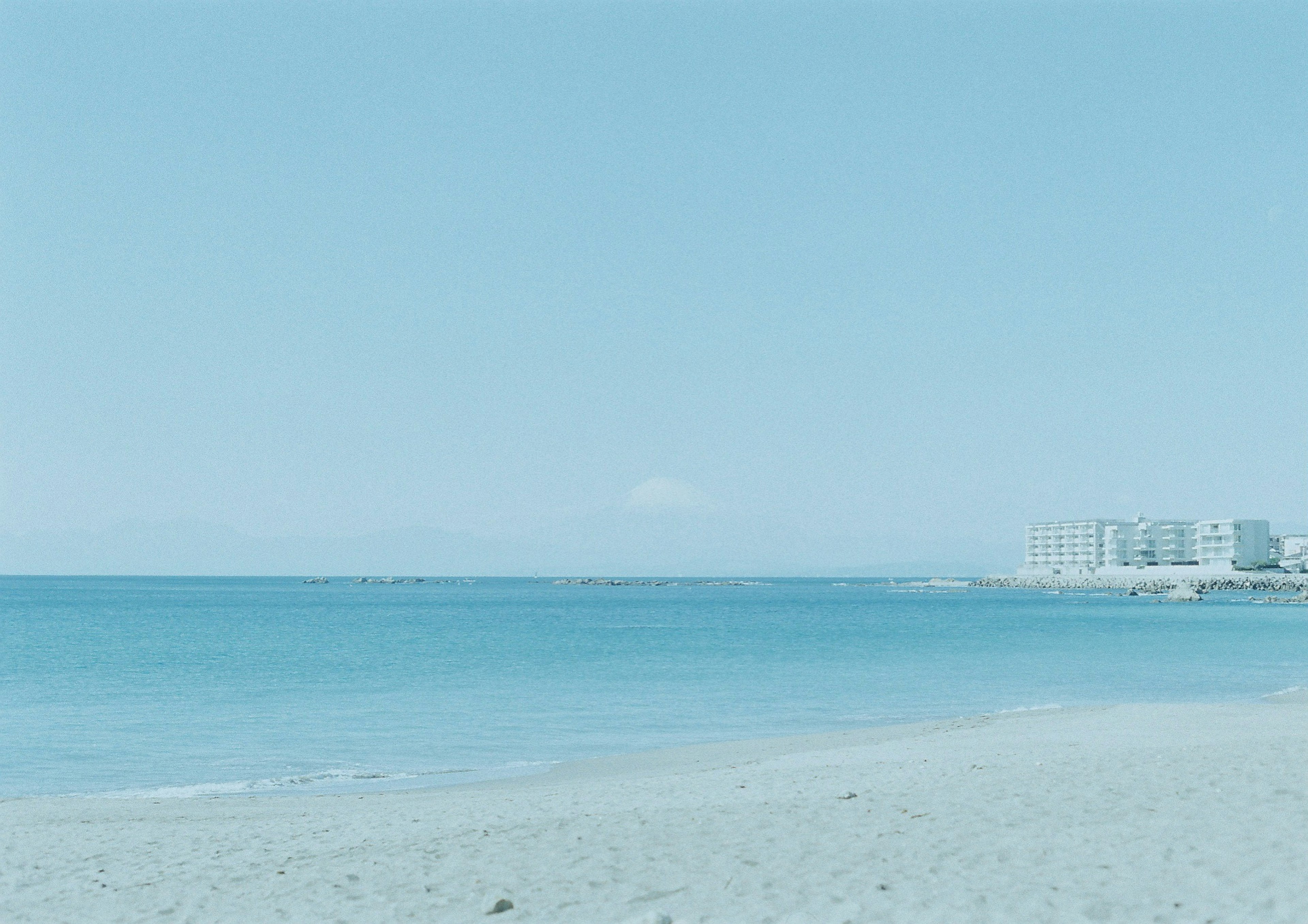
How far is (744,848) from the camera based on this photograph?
10789mm

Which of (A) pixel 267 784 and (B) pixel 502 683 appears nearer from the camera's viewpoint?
(A) pixel 267 784

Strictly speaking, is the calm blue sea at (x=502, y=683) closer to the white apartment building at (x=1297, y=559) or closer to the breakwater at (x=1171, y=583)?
the breakwater at (x=1171, y=583)

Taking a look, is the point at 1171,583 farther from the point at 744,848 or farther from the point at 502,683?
the point at 744,848

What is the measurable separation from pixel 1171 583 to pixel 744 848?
155 meters

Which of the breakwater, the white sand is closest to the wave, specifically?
the white sand

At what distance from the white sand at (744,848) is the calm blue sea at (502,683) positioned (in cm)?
563

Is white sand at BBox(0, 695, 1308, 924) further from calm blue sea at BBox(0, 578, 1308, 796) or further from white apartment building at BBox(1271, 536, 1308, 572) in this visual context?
white apartment building at BBox(1271, 536, 1308, 572)

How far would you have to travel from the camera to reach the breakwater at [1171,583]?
14262cm

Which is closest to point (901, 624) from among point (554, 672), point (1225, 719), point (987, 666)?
point (987, 666)

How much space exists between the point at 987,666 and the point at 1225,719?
73.4 ft

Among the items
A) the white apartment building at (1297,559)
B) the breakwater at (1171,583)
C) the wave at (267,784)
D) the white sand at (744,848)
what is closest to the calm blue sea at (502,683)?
the wave at (267,784)

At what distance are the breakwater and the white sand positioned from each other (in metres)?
135

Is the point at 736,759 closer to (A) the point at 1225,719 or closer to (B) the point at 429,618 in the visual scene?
(A) the point at 1225,719

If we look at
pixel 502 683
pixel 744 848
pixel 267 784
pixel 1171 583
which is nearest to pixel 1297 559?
pixel 1171 583
